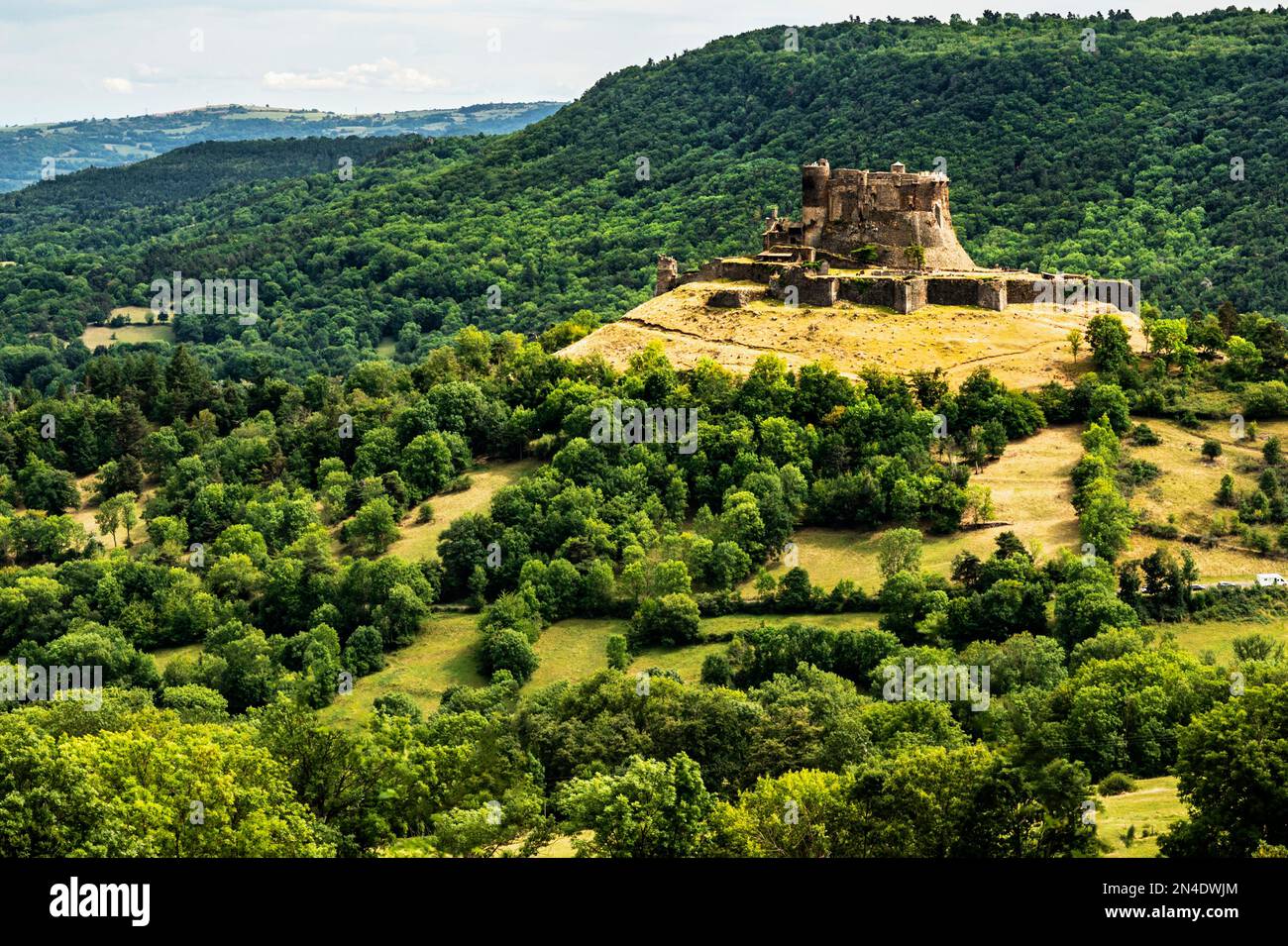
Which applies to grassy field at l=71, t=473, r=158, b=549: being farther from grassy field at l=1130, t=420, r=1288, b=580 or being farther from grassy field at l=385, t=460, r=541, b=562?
grassy field at l=1130, t=420, r=1288, b=580

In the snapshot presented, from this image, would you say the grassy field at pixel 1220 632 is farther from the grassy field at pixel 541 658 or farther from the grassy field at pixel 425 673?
the grassy field at pixel 425 673

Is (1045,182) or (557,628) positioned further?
(1045,182)

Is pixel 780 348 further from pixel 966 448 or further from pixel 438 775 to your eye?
pixel 438 775

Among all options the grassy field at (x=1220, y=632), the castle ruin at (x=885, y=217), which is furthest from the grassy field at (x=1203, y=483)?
A: the castle ruin at (x=885, y=217)

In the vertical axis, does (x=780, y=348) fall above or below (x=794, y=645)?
above

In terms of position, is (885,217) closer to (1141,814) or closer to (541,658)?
(541,658)

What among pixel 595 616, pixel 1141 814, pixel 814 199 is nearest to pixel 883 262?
pixel 814 199
